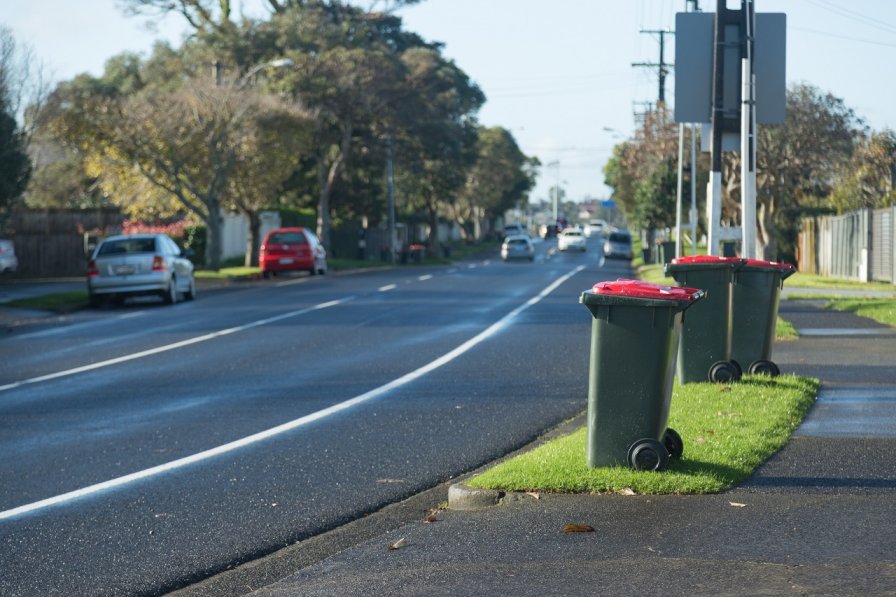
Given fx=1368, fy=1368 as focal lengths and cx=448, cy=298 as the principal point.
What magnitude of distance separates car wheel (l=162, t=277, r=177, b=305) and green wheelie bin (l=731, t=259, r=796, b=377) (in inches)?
742

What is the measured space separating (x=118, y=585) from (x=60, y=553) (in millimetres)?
799

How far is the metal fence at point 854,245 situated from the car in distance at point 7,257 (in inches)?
988

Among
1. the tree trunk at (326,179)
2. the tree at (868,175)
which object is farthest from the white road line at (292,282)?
the tree at (868,175)

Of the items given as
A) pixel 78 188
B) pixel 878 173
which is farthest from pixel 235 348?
pixel 78 188

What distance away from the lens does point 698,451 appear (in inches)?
354

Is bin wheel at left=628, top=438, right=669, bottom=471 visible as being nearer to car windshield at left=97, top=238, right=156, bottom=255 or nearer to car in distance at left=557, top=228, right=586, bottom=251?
car windshield at left=97, top=238, right=156, bottom=255

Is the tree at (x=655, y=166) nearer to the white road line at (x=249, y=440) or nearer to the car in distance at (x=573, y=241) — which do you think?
the car in distance at (x=573, y=241)

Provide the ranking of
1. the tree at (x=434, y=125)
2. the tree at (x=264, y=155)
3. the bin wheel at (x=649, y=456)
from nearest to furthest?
the bin wheel at (x=649, y=456) → the tree at (x=264, y=155) → the tree at (x=434, y=125)

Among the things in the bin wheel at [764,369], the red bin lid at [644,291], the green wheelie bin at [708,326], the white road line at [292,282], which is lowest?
the white road line at [292,282]

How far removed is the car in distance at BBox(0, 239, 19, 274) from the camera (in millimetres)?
Answer: 41094

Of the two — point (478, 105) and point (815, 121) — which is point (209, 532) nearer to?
point (815, 121)

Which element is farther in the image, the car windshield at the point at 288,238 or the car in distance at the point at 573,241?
the car in distance at the point at 573,241

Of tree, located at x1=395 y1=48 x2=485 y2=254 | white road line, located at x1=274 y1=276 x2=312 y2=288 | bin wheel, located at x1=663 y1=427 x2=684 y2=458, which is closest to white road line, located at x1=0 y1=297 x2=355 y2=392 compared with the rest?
bin wheel, located at x1=663 y1=427 x2=684 y2=458

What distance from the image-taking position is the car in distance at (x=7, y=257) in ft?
Result: 135
